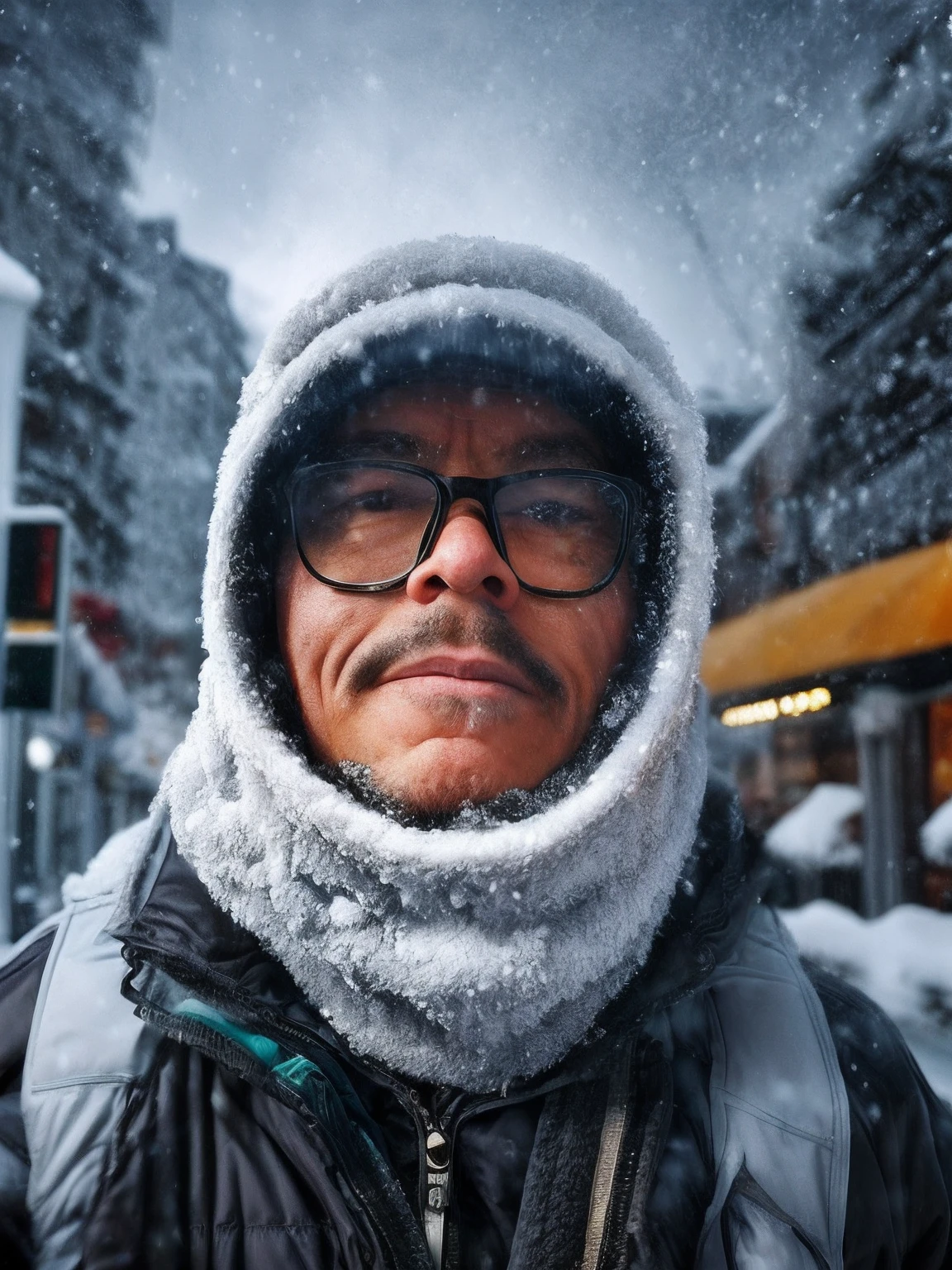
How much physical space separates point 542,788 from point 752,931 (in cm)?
55

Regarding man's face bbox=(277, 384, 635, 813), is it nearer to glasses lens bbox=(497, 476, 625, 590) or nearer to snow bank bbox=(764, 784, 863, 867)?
glasses lens bbox=(497, 476, 625, 590)

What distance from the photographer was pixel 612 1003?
3.65 ft

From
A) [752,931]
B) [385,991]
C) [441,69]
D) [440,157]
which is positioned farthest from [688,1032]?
[441,69]

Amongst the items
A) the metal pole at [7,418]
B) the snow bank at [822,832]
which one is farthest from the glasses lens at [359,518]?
the snow bank at [822,832]

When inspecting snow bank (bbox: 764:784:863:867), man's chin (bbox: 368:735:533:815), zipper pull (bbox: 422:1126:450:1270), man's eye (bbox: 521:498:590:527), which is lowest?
snow bank (bbox: 764:784:863:867)

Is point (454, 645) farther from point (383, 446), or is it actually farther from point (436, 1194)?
point (436, 1194)

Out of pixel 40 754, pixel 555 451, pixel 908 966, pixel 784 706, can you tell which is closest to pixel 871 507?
pixel 784 706

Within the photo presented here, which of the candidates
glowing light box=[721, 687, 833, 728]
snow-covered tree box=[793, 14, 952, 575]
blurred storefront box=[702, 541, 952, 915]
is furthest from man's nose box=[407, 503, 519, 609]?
glowing light box=[721, 687, 833, 728]

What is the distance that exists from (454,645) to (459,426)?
39cm

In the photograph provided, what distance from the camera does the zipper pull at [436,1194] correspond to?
97 centimetres

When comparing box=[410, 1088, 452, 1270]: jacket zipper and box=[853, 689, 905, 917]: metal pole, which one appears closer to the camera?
box=[410, 1088, 452, 1270]: jacket zipper

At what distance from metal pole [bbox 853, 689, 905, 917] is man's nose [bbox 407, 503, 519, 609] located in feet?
14.0

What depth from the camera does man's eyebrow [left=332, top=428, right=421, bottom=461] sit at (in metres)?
1.19

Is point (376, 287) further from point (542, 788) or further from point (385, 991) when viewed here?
point (385, 991)
